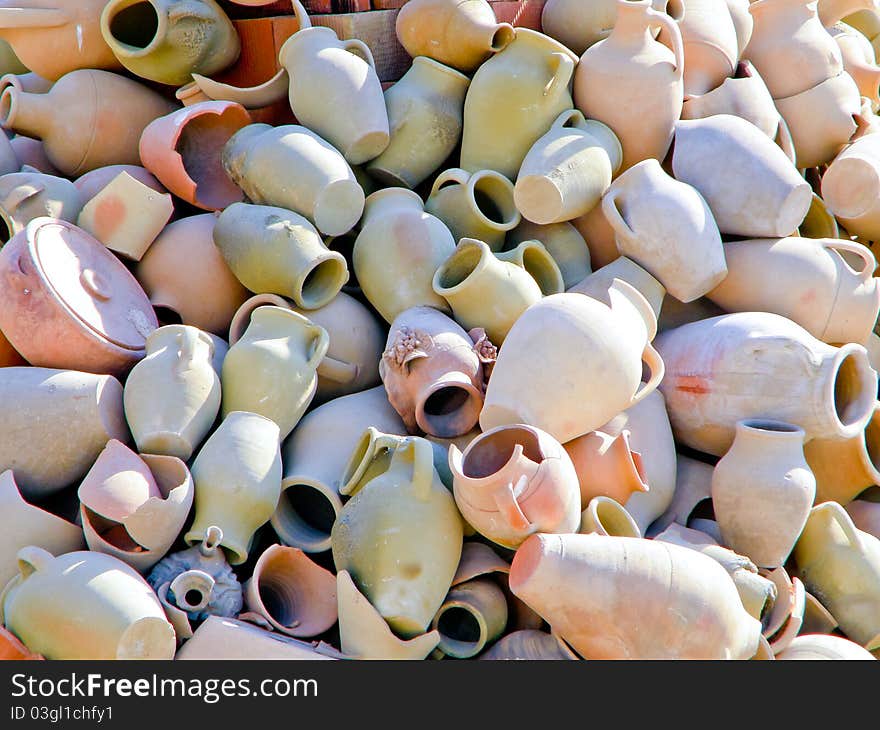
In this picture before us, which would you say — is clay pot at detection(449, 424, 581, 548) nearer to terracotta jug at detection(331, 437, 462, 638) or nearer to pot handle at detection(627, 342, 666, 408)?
terracotta jug at detection(331, 437, 462, 638)

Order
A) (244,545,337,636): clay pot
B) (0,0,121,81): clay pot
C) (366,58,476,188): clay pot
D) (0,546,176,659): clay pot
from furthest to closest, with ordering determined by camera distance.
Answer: (0,0,121,81): clay pot
(366,58,476,188): clay pot
(244,545,337,636): clay pot
(0,546,176,659): clay pot

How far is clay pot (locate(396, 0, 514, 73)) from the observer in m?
2.86

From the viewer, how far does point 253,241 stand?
2.58 m

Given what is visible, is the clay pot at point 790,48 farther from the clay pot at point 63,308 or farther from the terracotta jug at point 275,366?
the clay pot at point 63,308

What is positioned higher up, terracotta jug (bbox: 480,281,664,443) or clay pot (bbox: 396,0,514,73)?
clay pot (bbox: 396,0,514,73)

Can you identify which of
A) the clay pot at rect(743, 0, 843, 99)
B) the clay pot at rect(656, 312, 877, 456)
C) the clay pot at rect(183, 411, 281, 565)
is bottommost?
the clay pot at rect(183, 411, 281, 565)

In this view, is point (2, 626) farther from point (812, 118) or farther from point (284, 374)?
point (812, 118)

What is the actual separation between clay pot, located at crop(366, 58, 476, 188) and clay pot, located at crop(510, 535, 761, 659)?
1.28 m

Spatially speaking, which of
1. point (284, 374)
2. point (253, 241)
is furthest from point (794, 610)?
point (253, 241)

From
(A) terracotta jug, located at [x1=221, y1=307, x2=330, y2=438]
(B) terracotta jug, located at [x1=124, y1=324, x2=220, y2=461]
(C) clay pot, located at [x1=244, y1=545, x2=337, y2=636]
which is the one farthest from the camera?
(A) terracotta jug, located at [x1=221, y1=307, x2=330, y2=438]

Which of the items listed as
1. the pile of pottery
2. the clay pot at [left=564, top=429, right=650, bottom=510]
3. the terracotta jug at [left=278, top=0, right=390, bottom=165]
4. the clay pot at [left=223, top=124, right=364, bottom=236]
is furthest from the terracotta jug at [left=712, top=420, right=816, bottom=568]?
the terracotta jug at [left=278, top=0, right=390, bottom=165]

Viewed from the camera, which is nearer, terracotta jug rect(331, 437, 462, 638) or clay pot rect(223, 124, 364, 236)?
terracotta jug rect(331, 437, 462, 638)

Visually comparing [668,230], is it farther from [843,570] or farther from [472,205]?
[843,570]

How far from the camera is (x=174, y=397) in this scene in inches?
89.8
